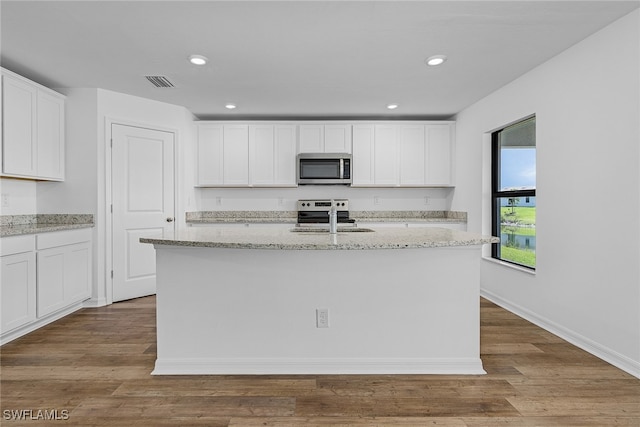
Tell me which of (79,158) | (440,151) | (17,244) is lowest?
(17,244)

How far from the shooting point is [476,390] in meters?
2.06

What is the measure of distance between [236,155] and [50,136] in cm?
206

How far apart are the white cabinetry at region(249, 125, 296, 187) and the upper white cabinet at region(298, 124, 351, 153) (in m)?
0.15

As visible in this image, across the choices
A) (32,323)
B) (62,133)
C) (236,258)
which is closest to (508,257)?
(236,258)

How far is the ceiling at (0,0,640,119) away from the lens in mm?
2254

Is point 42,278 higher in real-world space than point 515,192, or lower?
lower

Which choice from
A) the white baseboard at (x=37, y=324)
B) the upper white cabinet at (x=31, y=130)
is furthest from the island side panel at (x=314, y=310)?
the upper white cabinet at (x=31, y=130)

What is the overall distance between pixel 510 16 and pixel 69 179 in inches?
169

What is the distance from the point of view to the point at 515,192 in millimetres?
3668

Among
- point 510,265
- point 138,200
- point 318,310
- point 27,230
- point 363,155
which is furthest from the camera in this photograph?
point 363,155

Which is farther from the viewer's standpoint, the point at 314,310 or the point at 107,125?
the point at 107,125

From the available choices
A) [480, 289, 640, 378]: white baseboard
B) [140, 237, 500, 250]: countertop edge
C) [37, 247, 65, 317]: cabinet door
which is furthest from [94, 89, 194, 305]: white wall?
[480, 289, 640, 378]: white baseboard

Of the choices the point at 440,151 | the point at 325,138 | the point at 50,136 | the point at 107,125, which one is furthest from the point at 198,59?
the point at 440,151

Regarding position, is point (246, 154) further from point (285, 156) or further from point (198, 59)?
point (198, 59)
